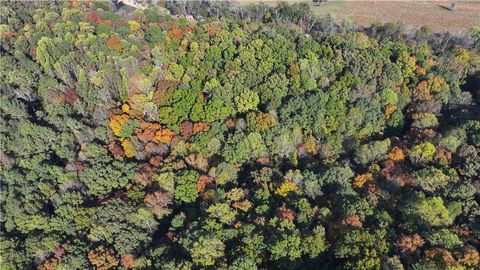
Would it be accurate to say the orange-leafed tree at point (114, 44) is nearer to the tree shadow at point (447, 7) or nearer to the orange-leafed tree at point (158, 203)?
the orange-leafed tree at point (158, 203)

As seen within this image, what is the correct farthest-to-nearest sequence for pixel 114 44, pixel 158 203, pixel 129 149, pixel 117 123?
pixel 114 44, pixel 117 123, pixel 129 149, pixel 158 203

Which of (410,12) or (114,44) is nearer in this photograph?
(114,44)

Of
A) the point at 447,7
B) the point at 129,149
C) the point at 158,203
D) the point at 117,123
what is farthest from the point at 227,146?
the point at 447,7

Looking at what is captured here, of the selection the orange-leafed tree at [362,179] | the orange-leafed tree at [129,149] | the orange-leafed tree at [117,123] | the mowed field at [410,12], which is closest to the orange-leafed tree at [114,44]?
the orange-leafed tree at [117,123]

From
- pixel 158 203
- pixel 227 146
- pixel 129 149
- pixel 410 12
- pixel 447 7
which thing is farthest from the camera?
pixel 447 7

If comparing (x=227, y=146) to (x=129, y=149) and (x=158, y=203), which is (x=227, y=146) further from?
(x=129, y=149)

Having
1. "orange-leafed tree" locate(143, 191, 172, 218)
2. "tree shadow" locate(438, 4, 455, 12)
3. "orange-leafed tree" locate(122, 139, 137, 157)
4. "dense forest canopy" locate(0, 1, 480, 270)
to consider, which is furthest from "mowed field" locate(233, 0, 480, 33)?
"orange-leafed tree" locate(143, 191, 172, 218)

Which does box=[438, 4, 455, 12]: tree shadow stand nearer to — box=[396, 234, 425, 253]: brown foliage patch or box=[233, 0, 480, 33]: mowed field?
box=[233, 0, 480, 33]: mowed field

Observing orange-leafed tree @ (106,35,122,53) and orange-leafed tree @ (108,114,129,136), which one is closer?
orange-leafed tree @ (108,114,129,136)

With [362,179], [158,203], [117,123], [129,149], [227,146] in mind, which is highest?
[117,123]
